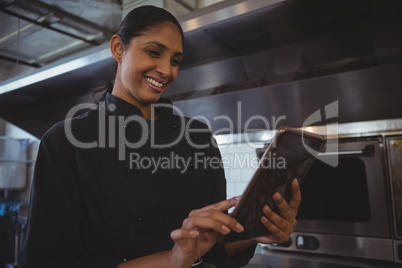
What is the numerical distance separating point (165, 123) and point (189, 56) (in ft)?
2.92

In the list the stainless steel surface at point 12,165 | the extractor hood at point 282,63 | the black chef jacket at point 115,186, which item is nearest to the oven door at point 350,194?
the extractor hood at point 282,63

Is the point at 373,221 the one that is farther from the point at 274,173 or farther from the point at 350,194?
the point at 274,173

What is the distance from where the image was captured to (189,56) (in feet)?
5.82

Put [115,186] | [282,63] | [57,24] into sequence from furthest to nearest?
[57,24] → [282,63] → [115,186]

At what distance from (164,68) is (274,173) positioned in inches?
16.5

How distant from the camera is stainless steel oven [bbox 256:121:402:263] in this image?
5.36 feet

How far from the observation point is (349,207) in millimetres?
1733

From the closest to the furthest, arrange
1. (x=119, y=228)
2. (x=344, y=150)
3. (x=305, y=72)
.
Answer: (x=119, y=228)
(x=305, y=72)
(x=344, y=150)

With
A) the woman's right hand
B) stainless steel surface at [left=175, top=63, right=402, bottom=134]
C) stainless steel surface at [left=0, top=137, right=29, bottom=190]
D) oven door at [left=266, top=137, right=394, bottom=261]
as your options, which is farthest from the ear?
stainless steel surface at [left=0, top=137, right=29, bottom=190]

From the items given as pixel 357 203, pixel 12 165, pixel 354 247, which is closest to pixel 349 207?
pixel 357 203

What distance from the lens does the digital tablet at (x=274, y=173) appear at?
0.54 m

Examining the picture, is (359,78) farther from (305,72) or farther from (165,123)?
(165,123)

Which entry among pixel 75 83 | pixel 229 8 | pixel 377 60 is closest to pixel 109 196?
pixel 229 8

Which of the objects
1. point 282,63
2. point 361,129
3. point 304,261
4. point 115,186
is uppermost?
point 282,63
